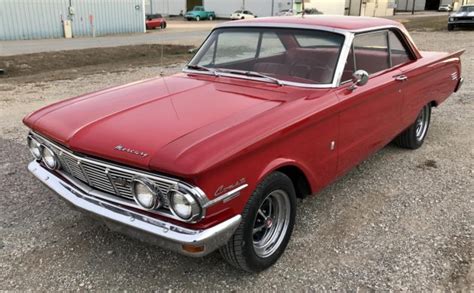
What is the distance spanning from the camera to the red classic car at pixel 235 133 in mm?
2371

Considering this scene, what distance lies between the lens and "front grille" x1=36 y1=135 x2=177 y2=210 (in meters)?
2.37

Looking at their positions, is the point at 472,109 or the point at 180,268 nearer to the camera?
the point at 180,268

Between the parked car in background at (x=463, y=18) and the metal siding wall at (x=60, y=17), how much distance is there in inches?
759

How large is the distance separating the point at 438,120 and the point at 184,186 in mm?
5263

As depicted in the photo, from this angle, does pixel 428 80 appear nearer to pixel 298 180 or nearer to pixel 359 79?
pixel 359 79

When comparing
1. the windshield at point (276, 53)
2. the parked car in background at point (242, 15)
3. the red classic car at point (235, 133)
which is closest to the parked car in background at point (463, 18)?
the red classic car at point (235, 133)

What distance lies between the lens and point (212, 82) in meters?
3.65

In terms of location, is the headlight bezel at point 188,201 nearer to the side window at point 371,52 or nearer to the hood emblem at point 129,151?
the hood emblem at point 129,151

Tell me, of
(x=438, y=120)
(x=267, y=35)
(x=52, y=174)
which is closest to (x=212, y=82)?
(x=267, y=35)

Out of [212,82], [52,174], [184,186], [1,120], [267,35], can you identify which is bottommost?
[1,120]

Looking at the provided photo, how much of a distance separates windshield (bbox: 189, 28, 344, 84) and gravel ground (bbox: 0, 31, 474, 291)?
117cm

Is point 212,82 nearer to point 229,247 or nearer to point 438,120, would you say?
point 229,247

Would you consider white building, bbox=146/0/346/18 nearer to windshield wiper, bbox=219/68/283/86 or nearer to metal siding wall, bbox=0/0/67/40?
metal siding wall, bbox=0/0/67/40

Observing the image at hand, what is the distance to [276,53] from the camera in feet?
12.4
